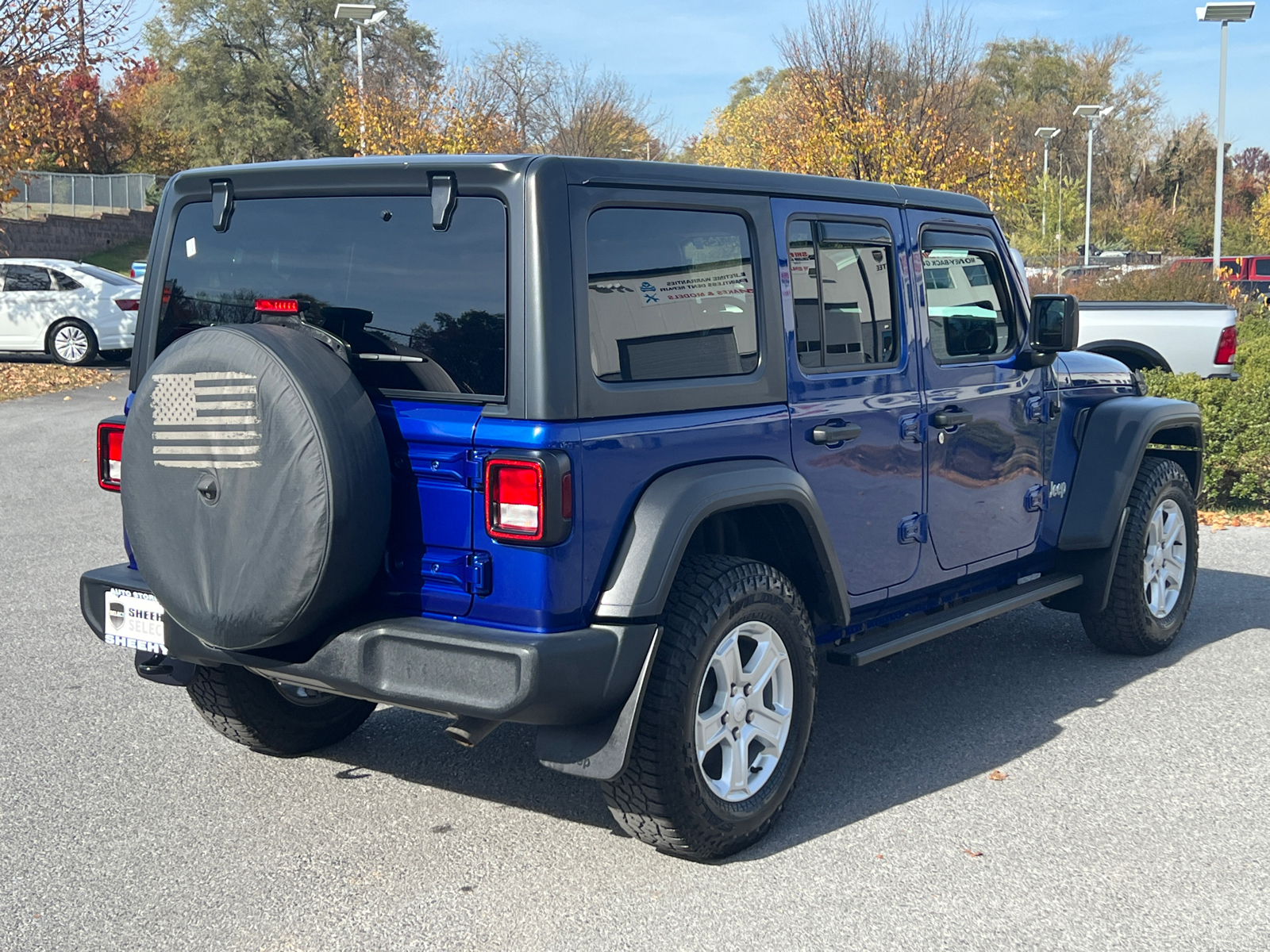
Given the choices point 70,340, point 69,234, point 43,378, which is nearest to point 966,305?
point 43,378

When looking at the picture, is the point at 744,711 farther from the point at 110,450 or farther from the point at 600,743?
the point at 110,450

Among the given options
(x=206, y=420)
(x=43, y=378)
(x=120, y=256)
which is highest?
(x=120, y=256)

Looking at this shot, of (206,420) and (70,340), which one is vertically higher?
(70,340)

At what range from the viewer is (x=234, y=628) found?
3.47 m

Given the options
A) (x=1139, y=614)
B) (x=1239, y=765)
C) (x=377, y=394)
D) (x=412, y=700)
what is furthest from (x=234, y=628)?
(x=1139, y=614)

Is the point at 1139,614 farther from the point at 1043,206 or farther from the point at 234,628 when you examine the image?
the point at 1043,206

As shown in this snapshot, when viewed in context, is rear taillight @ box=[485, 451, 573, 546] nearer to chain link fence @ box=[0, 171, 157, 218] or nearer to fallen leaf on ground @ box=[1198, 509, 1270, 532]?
fallen leaf on ground @ box=[1198, 509, 1270, 532]

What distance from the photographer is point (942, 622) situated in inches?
189

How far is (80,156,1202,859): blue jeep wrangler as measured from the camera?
132 inches

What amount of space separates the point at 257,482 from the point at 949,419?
2.58m

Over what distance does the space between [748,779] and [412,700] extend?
1097 mm

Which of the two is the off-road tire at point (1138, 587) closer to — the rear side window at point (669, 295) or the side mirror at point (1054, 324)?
the side mirror at point (1054, 324)

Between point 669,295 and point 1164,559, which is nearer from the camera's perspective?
point 669,295

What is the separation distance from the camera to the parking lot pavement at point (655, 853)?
342cm
